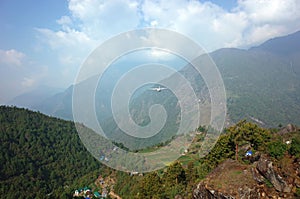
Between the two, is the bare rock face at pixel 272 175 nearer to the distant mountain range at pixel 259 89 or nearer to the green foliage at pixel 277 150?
the green foliage at pixel 277 150

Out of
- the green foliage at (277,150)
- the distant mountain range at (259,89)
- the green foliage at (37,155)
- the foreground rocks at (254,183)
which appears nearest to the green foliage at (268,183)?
the foreground rocks at (254,183)

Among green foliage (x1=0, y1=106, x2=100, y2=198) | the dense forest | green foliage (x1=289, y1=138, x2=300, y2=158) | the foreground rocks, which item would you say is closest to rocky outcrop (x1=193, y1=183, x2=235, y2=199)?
the foreground rocks

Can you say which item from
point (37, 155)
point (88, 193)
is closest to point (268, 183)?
point (88, 193)

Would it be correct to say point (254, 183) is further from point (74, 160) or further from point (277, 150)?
point (74, 160)

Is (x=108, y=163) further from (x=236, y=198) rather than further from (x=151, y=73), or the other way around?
(x=236, y=198)

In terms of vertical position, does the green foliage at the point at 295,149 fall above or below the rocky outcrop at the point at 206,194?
above

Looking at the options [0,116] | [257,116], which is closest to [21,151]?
[0,116]

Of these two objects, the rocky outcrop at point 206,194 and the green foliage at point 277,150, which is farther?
the green foliage at point 277,150
